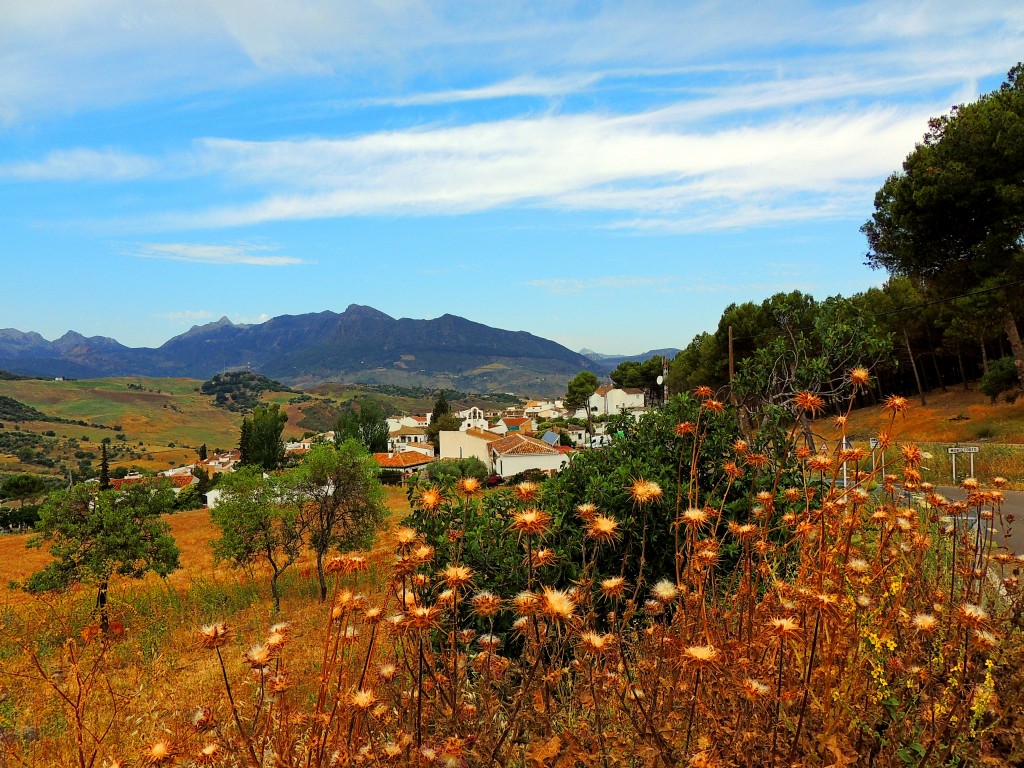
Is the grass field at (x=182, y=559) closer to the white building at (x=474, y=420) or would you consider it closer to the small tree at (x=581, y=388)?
the small tree at (x=581, y=388)

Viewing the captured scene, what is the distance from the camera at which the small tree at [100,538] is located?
14.9 m

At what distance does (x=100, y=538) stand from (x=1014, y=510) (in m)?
19.2

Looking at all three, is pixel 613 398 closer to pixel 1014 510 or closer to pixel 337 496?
pixel 337 496

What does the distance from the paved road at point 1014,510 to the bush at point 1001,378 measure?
16.5m

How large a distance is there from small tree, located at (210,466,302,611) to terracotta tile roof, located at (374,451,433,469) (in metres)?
40.7

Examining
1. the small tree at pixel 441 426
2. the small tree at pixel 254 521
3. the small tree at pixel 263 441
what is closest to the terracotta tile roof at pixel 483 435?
the small tree at pixel 441 426

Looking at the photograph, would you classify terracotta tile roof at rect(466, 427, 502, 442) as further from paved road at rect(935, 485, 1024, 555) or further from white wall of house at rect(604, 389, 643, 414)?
paved road at rect(935, 485, 1024, 555)

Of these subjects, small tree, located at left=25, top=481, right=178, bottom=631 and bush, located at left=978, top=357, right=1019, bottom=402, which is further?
bush, located at left=978, top=357, right=1019, bottom=402

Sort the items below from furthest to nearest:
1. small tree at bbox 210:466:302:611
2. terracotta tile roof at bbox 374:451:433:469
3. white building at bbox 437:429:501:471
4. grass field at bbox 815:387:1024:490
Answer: white building at bbox 437:429:501:471 < terracotta tile roof at bbox 374:451:433:469 < small tree at bbox 210:466:302:611 < grass field at bbox 815:387:1024:490

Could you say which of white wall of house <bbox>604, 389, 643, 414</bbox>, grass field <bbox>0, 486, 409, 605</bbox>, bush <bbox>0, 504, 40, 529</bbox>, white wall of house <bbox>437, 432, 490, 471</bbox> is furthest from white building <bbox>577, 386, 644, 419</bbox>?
bush <bbox>0, 504, 40, 529</bbox>

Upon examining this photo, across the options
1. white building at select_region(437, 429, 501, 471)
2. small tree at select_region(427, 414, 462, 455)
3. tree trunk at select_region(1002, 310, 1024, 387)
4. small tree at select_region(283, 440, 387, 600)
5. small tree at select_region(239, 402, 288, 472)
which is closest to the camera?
small tree at select_region(283, 440, 387, 600)

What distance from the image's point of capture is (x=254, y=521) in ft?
56.0

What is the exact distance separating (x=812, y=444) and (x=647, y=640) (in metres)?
2.76

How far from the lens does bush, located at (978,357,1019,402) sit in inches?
Answer: 1052
